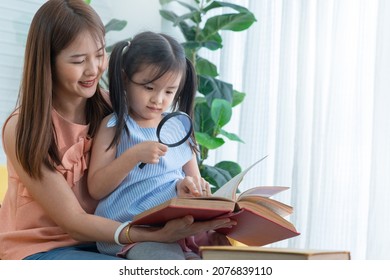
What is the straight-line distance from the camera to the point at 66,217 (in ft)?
5.41

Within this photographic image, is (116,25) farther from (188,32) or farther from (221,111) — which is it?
(221,111)

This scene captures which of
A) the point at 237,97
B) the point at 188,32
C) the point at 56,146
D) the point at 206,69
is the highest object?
the point at 188,32

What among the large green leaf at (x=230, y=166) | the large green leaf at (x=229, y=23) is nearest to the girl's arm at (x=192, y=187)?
the large green leaf at (x=230, y=166)

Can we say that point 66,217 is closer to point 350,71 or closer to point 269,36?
point 350,71

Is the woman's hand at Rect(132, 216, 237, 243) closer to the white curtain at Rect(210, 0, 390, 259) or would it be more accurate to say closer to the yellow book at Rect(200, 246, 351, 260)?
the yellow book at Rect(200, 246, 351, 260)

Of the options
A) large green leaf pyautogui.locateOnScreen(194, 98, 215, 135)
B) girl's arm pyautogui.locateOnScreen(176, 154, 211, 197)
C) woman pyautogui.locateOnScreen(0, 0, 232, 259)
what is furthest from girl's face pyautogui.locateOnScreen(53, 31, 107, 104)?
large green leaf pyautogui.locateOnScreen(194, 98, 215, 135)

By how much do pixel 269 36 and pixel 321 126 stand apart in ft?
1.96

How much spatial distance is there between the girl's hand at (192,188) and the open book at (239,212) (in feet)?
0.16

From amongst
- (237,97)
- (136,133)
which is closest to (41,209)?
(136,133)

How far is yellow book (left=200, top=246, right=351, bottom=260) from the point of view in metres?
1.31

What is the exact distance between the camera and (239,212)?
1.53 meters

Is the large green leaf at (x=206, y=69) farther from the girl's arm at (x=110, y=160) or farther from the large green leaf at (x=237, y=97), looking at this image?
the girl's arm at (x=110, y=160)

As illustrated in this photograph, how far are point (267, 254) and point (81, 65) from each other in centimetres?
67
